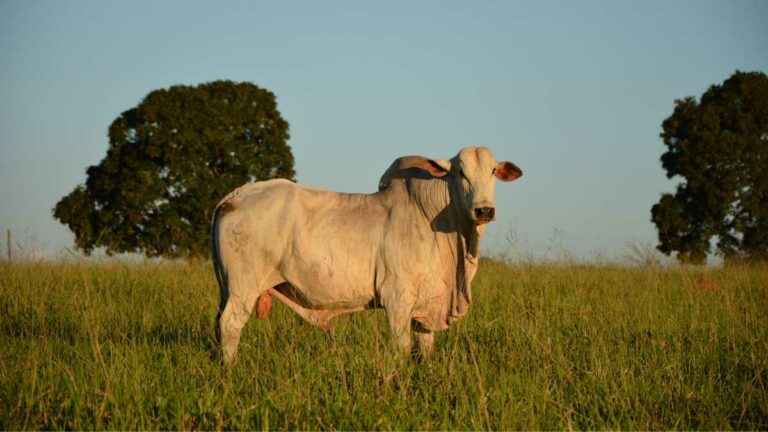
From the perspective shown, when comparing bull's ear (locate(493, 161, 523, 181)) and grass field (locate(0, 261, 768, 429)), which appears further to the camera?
bull's ear (locate(493, 161, 523, 181))

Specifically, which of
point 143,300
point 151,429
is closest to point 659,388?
point 151,429

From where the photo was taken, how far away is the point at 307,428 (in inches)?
187

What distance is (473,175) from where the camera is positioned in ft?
22.0

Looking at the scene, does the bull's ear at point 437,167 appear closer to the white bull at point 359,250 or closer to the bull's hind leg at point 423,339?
the white bull at point 359,250

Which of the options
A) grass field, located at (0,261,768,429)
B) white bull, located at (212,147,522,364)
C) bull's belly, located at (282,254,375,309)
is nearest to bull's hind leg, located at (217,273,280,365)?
white bull, located at (212,147,522,364)

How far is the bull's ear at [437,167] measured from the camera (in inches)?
273

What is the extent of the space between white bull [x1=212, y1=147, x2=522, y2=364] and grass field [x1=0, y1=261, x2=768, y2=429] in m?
0.40

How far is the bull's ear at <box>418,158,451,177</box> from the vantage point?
22.7 feet

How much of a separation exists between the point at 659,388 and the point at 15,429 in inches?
183

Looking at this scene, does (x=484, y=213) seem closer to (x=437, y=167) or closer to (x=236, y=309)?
(x=437, y=167)

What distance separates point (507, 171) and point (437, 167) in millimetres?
740

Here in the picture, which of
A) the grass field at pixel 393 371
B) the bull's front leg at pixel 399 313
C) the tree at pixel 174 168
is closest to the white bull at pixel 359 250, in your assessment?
the bull's front leg at pixel 399 313

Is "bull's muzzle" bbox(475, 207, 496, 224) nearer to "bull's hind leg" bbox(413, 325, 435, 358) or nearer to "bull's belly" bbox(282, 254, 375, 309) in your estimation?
"bull's belly" bbox(282, 254, 375, 309)

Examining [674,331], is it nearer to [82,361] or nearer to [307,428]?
[307,428]
